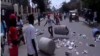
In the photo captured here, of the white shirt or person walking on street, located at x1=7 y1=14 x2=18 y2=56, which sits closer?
person walking on street, located at x1=7 y1=14 x2=18 y2=56

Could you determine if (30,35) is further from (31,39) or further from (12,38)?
(12,38)

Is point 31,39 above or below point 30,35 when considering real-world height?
below

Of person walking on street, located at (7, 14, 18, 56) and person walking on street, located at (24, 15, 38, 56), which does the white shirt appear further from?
person walking on street, located at (7, 14, 18, 56)

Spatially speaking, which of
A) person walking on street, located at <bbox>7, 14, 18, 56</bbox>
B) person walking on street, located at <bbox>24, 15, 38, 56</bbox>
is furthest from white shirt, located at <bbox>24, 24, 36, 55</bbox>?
person walking on street, located at <bbox>7, 14, 18, 56</bbox>

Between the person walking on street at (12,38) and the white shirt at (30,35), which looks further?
the white shirt at (30,35)

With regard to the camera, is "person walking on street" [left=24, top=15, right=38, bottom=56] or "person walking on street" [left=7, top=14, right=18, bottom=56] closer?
"person walking on street" [left=7, top=14, right=18, bottom=56]

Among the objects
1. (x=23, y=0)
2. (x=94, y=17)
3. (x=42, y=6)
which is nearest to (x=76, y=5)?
(x=42, y=6)

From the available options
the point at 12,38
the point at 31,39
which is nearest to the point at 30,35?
the point at 31,39

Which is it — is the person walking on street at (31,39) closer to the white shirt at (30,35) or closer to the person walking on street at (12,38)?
the white shirt at (30,35)

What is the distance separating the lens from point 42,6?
74.5 metres

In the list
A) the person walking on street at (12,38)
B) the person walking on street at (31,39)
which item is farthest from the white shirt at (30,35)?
the person walking on street at (12,38)

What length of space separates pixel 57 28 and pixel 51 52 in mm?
5450

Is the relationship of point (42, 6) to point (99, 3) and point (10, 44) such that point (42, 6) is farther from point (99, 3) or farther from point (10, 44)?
point (10, 44)

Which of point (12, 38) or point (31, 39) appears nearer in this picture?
point (12, 38)
